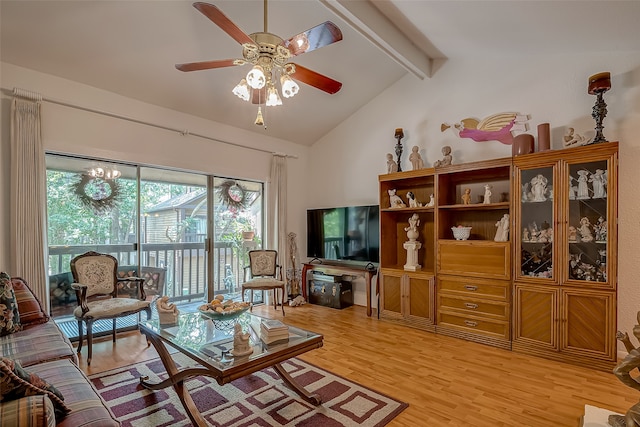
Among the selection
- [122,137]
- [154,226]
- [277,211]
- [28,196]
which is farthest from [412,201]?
[28,196]

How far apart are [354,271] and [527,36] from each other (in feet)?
10.8

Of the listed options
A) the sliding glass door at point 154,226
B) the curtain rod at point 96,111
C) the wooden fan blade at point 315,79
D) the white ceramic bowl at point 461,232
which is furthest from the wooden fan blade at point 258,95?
the white ceramic bowl at point 461,232

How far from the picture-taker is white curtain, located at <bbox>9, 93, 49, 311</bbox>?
2.86 m

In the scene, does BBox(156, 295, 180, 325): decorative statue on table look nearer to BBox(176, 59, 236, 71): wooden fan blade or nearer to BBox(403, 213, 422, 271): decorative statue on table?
BBox(176, 59, 236, 71): wooden fan blade

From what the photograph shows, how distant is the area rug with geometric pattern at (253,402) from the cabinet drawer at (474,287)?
1.70 m

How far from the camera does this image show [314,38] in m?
2.06

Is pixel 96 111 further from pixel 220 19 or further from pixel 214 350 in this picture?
pixel 214 350

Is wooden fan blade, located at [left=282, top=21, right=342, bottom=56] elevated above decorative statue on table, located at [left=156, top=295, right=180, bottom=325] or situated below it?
above

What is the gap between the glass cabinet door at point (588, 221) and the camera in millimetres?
2736

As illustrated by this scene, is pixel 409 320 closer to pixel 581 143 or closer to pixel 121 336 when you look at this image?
pixel 581 143

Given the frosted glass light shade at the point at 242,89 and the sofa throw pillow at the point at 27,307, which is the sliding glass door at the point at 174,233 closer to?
the sofa throw pillow at the point at 27,307

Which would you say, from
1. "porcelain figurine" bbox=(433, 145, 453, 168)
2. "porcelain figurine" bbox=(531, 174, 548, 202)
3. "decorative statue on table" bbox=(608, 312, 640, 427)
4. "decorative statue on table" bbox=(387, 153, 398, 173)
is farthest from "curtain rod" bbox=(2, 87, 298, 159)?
"decorative statue on table" bbox=(608, 312, 640, 427)

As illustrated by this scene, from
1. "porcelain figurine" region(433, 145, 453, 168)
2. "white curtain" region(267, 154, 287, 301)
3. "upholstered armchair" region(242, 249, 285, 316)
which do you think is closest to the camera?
"porcelain figurine" region(433, 145, 453, 168)

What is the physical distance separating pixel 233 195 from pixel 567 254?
4.20 metres
